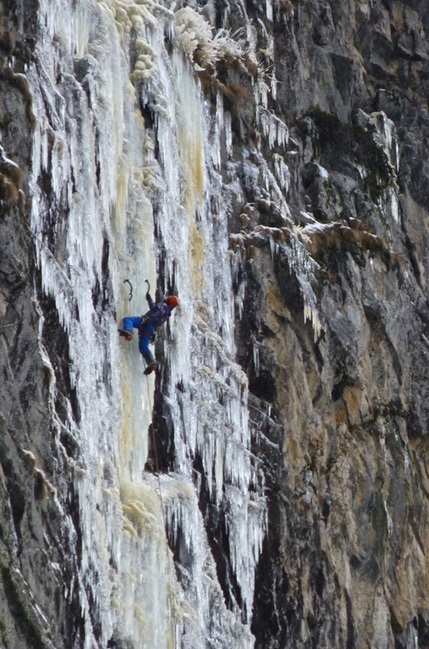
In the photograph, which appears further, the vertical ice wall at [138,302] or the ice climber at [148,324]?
the ice climber at [148,324]

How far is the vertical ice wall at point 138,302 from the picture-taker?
1739 cm

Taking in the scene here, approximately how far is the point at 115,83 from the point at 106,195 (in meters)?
2.12

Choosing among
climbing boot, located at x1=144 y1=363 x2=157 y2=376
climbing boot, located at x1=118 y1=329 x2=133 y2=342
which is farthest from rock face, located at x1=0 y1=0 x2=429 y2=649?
climbing boot, located at x1=144 y1=363 x2=157 y2=376

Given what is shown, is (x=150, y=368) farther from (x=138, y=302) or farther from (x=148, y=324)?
(x=138, y=302)

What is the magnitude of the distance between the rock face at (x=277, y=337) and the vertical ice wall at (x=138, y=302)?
8cm

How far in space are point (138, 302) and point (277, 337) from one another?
6.11m

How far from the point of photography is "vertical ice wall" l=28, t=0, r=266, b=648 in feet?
57.1

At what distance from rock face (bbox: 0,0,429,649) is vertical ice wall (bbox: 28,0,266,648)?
82 millimetres

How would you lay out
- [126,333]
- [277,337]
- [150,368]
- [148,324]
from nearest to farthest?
[126,333], [148,324], [150,368], [277,337]

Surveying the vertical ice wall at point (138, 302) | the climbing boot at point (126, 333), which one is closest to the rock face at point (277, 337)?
the vertical ice wall at point (138, 302)

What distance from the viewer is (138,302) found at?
65.1ft

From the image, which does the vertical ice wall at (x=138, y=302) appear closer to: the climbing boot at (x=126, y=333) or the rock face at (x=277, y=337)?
the rock face at (x=277, y=337)

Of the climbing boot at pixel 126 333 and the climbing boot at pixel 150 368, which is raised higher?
the climbing boot at pixel 126 333

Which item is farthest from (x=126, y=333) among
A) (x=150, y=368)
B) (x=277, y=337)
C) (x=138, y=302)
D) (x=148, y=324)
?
(x=277, y=337)
